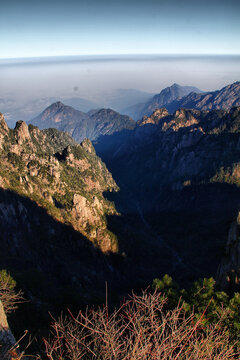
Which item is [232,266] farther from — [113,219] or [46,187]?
[113,219]

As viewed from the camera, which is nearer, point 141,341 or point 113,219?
point 141,341

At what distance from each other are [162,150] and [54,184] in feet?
387

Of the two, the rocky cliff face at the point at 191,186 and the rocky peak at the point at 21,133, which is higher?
the rocky peak at the point at 21,133

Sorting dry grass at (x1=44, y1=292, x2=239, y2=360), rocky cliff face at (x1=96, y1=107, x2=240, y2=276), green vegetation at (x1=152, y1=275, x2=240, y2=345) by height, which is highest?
dry grass at (x1=44, y1=292, x2=239, y2=360)

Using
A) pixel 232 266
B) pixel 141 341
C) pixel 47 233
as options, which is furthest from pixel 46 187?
pixel 141 341

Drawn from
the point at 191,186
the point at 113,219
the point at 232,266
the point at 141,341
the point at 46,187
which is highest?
the point at 141,341

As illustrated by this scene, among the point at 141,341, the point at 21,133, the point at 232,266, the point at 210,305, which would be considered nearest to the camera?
the point at 141,341

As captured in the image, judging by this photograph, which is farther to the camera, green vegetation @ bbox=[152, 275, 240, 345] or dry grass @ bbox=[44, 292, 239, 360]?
green vegetation @ bbox=[152, 275, 240, 345]

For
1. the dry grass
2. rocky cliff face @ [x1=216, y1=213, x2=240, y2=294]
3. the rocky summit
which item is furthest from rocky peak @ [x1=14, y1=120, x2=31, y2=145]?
the dry grass

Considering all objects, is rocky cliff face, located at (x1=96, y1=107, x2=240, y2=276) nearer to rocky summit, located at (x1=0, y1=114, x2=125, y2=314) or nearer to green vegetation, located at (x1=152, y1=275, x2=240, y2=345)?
rocky summit, located at (x1=0, y1=114, x2=125, y2=314)

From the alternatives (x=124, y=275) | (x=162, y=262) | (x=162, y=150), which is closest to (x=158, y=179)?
(x=162, y=150)

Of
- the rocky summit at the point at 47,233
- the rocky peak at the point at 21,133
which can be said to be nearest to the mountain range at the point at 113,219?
the rocky summit at the point at 47,233

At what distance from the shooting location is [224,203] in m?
113

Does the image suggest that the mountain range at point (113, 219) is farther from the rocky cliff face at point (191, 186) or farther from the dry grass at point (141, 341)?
the dry grass at point (141, 341)
